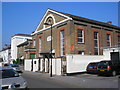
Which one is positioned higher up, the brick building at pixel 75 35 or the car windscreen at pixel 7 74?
the brick building at pixel 75 35

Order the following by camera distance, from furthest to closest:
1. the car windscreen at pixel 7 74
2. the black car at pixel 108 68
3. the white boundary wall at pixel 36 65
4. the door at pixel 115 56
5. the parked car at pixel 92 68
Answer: the white boundary wall at pixel 36 65, the door at pixel 115 56, the parked car at pixel 92 68, the black car at pixel 108 68, the car windscreen at pixel 7 74

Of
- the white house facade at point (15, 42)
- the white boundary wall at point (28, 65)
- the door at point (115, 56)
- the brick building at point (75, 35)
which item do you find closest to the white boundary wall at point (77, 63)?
the brick building at point (75, 35)

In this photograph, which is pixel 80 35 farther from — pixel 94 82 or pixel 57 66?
pixel 94 82

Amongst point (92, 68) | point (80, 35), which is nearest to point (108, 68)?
point (92, 68)

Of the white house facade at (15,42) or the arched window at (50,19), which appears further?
the white house facade at (15,42)

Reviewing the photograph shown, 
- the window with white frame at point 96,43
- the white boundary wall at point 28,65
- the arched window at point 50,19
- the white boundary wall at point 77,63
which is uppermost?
the arched window at point 50,19

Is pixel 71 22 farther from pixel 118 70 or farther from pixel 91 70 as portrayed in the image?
pixel 118 70

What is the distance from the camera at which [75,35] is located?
2172cm

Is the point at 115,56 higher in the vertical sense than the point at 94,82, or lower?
higher

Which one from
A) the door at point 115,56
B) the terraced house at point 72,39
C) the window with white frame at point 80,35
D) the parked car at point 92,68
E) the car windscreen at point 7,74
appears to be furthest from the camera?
the window with white frame at point 80,35

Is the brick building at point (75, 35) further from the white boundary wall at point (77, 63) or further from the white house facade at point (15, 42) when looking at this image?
the white house facade at point (15, 42)

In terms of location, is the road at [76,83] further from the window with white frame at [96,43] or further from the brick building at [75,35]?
the window with white frame at [96,43]

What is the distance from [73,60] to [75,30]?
5.83 meters

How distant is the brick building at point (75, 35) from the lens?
21.6 meters
